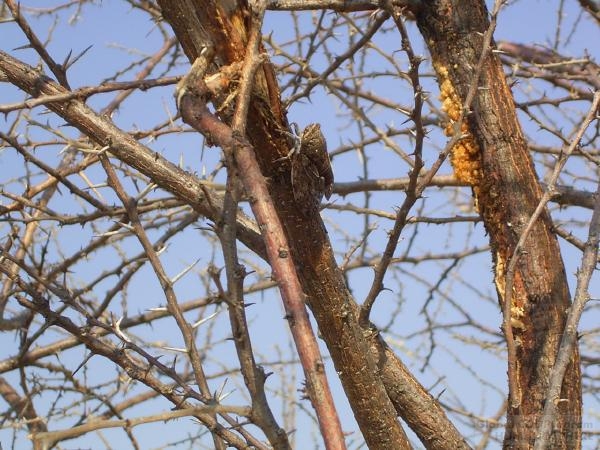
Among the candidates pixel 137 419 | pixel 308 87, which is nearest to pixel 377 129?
pixel 308 87

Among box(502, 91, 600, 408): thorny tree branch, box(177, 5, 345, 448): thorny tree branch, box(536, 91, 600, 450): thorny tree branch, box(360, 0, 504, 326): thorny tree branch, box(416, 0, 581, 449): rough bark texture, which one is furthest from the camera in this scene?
box(416, 0, 581, 449): rough bark texture

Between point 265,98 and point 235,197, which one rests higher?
point 265,98

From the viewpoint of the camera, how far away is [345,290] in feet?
7.13

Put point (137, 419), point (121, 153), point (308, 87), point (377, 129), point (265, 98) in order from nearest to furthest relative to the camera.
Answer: point (137, 419) < point (265, 98) < point (121, 153) < point (308, 87) < point (377, 129)

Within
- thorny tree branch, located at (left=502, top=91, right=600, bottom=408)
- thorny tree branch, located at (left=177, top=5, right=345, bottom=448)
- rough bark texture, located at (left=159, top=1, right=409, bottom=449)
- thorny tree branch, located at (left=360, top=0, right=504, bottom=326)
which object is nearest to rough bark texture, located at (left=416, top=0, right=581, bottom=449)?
thorny tree branch, located at (left=502, top=91, right=600, bottom=408)

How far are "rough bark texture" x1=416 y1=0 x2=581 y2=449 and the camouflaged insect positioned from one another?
2.40ft

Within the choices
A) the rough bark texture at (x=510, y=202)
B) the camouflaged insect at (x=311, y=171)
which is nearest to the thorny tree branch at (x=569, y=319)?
the rough bark texture at (x=510, y=202)

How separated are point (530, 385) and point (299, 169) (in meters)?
0.97

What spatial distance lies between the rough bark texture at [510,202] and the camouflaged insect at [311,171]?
73 centimetres

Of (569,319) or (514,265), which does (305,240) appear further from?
(569,319)

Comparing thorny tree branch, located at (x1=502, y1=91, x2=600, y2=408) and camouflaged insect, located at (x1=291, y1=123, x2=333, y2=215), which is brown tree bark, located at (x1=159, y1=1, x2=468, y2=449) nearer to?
camouflaged insect, located at (x1=291, y1=123, x2=333, y2=215)

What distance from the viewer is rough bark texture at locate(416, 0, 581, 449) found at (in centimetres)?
244

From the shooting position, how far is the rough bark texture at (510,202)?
244 centimetres

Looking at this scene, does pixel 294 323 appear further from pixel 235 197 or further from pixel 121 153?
pixel 121 153
